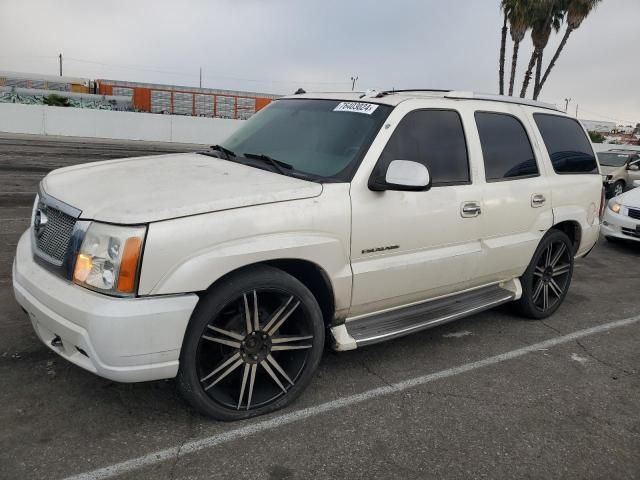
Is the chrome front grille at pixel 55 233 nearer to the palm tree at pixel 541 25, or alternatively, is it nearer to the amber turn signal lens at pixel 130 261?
the amber turn signal lens at pixel 130 261

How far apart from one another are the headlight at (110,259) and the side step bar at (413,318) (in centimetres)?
138

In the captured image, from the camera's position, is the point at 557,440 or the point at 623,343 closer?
the point at 557,440

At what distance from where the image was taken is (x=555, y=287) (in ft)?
17.0

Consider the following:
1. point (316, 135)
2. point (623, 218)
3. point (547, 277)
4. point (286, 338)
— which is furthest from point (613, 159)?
point (286, 338)

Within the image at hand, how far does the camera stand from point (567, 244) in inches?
201

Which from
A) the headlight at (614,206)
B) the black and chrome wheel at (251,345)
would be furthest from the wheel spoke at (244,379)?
the headlight at (614,206)

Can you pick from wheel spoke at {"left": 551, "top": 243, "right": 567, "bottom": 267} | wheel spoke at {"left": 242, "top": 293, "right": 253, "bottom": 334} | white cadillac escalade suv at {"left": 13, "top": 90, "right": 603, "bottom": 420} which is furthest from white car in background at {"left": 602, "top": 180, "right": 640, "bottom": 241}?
wheel spoke at {"left": 242, "top": 293, "right": 253, "bottom": 334}

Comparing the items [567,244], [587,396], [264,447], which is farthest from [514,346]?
[264,447]

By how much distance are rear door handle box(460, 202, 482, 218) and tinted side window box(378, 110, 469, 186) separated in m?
0.18

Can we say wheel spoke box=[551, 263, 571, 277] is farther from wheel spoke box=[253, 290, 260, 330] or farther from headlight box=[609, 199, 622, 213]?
headlight box=[609, 199, 622, 213]

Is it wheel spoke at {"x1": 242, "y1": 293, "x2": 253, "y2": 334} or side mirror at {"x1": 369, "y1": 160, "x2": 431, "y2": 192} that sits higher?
side mirror at {"x1": 369, "y1": 160, "x2": 431, "y2": 192}

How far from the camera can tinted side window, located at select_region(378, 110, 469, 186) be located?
364cm

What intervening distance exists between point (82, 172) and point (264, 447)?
81.5 inches

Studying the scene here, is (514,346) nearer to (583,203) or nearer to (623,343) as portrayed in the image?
(623,343)
